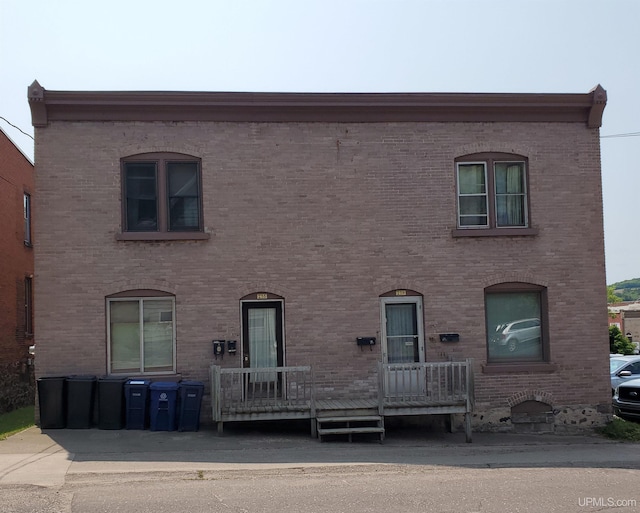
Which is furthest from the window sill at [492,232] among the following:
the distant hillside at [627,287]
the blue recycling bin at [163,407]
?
the distant hillside at [627,287]

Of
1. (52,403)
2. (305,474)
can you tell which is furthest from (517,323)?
(52,403)

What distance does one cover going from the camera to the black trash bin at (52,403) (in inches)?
523

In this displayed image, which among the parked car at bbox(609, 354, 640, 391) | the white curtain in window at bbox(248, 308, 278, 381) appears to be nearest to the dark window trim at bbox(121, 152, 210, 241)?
the white curtain in window at bbox(248, 308, 278, 381)

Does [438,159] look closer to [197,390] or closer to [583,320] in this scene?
[583,320]

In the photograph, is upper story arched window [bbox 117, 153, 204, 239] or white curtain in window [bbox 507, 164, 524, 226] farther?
white curtain in window [bbox 507, 164, 524, 226]

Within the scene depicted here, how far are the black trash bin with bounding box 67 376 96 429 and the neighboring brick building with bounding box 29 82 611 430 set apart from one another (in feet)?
2.06

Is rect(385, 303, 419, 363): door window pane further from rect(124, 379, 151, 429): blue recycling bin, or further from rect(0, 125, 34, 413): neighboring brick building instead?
rect(0, 125, 34, 413): neighboring brick building

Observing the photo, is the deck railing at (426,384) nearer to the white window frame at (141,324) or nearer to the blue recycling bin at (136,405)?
the white window frame at (141,324)

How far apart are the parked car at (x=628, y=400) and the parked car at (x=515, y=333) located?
10.3ft

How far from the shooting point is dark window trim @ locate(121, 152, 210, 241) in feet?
46.2

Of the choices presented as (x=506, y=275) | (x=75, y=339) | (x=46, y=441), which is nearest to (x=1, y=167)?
(x=75, y=339)

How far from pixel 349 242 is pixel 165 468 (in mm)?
6137

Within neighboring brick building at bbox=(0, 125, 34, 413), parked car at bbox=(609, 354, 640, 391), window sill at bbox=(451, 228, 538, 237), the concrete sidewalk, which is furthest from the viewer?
neighboring brick building at bbox=(0, 125, 34, 413)

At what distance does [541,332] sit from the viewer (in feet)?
50.0
